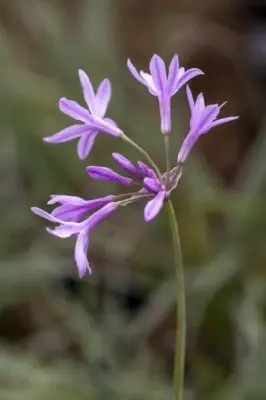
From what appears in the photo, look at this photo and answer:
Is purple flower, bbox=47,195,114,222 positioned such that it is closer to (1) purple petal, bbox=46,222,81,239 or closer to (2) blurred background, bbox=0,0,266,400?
(1) purple petal, bbox=46,222,81,239

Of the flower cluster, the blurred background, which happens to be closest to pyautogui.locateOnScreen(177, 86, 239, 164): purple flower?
the flower cluster

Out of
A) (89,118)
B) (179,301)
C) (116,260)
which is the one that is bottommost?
(179,301)

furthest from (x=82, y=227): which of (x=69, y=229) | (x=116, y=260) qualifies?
(x=116, y=260)

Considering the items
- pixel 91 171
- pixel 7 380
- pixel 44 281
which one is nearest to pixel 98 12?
pixel 44 281

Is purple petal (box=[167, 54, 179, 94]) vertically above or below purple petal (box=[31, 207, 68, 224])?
above

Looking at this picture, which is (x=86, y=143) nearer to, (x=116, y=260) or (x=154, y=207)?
(x=154, y=207)

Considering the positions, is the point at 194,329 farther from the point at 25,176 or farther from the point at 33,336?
the point at 25,176
